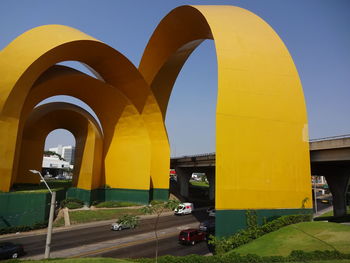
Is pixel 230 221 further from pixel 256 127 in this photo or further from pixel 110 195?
pixel 110 195

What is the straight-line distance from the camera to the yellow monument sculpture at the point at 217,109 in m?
18.0

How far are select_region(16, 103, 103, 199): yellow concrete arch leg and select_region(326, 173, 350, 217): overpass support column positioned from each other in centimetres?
3285

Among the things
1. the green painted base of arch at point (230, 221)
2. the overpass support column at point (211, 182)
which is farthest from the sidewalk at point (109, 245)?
the overpass support column at point (211, 182)

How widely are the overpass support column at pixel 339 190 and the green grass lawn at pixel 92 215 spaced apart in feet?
89.0

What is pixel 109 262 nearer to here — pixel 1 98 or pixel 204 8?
pixel 1 98

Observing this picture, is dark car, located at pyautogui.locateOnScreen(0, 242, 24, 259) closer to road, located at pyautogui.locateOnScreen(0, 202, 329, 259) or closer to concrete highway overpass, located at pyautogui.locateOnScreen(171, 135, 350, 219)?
road, located at pyautogui.locateOnScreen(0, 202, 329, 259)

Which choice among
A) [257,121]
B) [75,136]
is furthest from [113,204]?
[257,121]

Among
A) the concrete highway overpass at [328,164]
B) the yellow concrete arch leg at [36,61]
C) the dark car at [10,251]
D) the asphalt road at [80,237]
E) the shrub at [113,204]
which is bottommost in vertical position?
the asphalt road at [80,237]

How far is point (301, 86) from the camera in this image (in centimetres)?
2139

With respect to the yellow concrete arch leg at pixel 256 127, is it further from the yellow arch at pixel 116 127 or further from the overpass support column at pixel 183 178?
the overpass support column at pixel 183 178

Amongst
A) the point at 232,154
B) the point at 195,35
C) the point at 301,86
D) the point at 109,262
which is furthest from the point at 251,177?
the point at 195,35

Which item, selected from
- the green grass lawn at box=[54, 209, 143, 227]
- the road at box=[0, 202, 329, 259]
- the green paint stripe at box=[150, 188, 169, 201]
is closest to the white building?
the green paint stripe at box=[150, 188, 169, 201]

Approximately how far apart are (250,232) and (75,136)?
3205cm

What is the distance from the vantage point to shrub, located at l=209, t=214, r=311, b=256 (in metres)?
16.6
